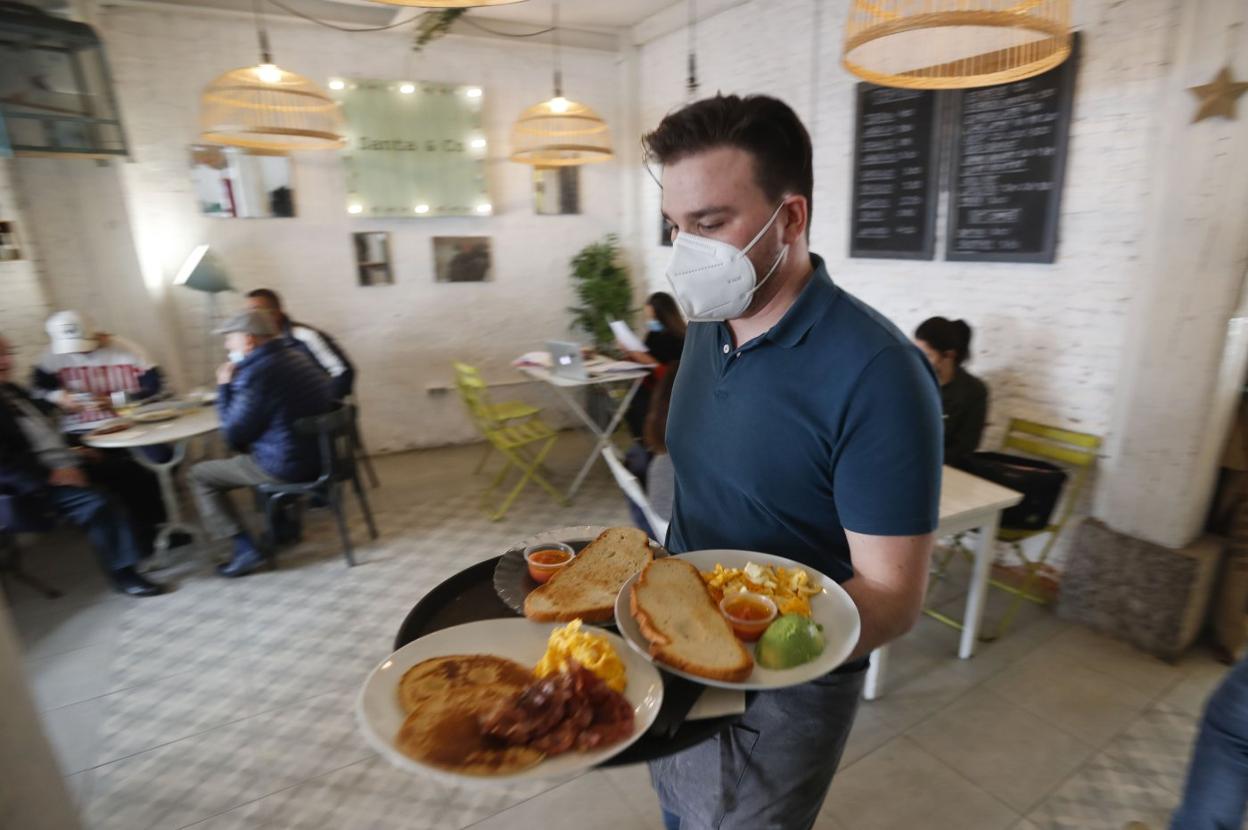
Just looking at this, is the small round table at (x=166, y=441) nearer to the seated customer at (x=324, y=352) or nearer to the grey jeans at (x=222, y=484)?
the grey jeans at (x=222, y=484)

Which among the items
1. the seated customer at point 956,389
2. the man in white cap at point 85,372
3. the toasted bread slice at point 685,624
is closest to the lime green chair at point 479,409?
the man in white cap at point 85,372

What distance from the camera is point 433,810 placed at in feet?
7.11

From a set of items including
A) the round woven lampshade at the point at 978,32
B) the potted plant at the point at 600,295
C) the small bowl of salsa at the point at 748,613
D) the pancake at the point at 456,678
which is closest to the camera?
the pancake at the point at 456,678

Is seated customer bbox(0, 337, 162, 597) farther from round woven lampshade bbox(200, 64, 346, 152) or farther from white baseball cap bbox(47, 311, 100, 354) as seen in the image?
round woven lampshade bbox(200, 64, 346, 152)

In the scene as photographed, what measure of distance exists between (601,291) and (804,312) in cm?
494

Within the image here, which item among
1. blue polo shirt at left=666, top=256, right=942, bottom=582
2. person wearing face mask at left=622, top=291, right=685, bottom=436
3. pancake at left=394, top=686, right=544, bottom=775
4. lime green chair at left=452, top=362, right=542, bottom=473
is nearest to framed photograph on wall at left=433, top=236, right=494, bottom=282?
lime green chair at left=452, top=362, right=542, bottom=473

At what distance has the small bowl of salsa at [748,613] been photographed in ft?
3.34

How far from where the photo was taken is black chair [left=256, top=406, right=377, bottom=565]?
3.52 m

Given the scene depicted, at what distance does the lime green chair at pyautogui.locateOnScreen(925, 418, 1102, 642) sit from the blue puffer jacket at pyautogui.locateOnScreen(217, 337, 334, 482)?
344 cm

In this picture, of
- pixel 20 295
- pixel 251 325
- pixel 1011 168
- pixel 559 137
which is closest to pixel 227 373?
pixel 251 325

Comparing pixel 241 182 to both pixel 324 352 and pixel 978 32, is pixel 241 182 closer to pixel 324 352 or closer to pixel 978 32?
pixel 324 352

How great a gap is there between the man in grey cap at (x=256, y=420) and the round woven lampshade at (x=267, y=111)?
3.31 ft

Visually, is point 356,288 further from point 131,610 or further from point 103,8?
point 131,610

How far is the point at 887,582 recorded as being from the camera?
1021mm
